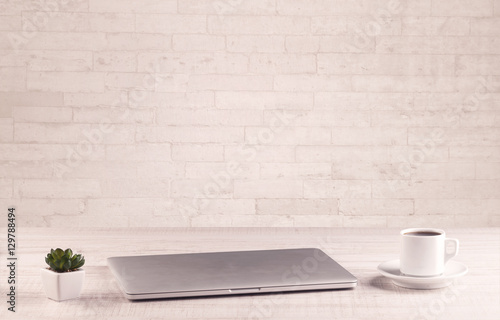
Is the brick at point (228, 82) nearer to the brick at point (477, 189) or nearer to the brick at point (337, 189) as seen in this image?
the brick at point (337, 189)

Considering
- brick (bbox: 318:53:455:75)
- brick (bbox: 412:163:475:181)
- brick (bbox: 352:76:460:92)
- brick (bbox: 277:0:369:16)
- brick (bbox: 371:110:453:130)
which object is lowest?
brick (bbox: 412:163:475:181)

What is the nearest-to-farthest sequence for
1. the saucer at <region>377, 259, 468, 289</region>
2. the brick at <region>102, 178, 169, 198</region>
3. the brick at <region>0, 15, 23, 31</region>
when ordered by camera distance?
the saucer at <region>377, 259, 468, 289</region>, the brick at <region>0, 15, 23, 31</region>, the brick at <region>102, 178, 169, 198</region>

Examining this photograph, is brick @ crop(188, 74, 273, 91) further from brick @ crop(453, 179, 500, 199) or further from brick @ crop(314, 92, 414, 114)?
brick @ crop(453, 179, 500, 199)

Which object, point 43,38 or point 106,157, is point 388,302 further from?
point 43,38

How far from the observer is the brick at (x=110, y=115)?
12.8 feet

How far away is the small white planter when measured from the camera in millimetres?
1132

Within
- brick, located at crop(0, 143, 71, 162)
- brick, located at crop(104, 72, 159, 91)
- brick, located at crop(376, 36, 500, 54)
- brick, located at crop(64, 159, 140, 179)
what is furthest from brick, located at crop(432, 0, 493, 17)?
brick, located at crop(0, 143, 71, 162)

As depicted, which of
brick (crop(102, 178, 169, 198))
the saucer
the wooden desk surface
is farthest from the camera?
brick (crop(102, 178, 169, 198))

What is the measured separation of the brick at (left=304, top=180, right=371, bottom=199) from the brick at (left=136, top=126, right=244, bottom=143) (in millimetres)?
498

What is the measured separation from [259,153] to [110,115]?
0.87m

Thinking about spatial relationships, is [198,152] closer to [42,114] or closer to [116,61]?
[116,61]

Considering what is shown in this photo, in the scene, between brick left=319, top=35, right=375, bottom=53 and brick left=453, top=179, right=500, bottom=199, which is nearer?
brick left=319, top=35, right=375, bottom=53

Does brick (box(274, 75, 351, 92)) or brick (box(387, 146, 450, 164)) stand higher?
brick (box(274, 75, 351, 92))

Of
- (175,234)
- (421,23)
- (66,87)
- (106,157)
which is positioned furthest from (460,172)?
(175,234)
